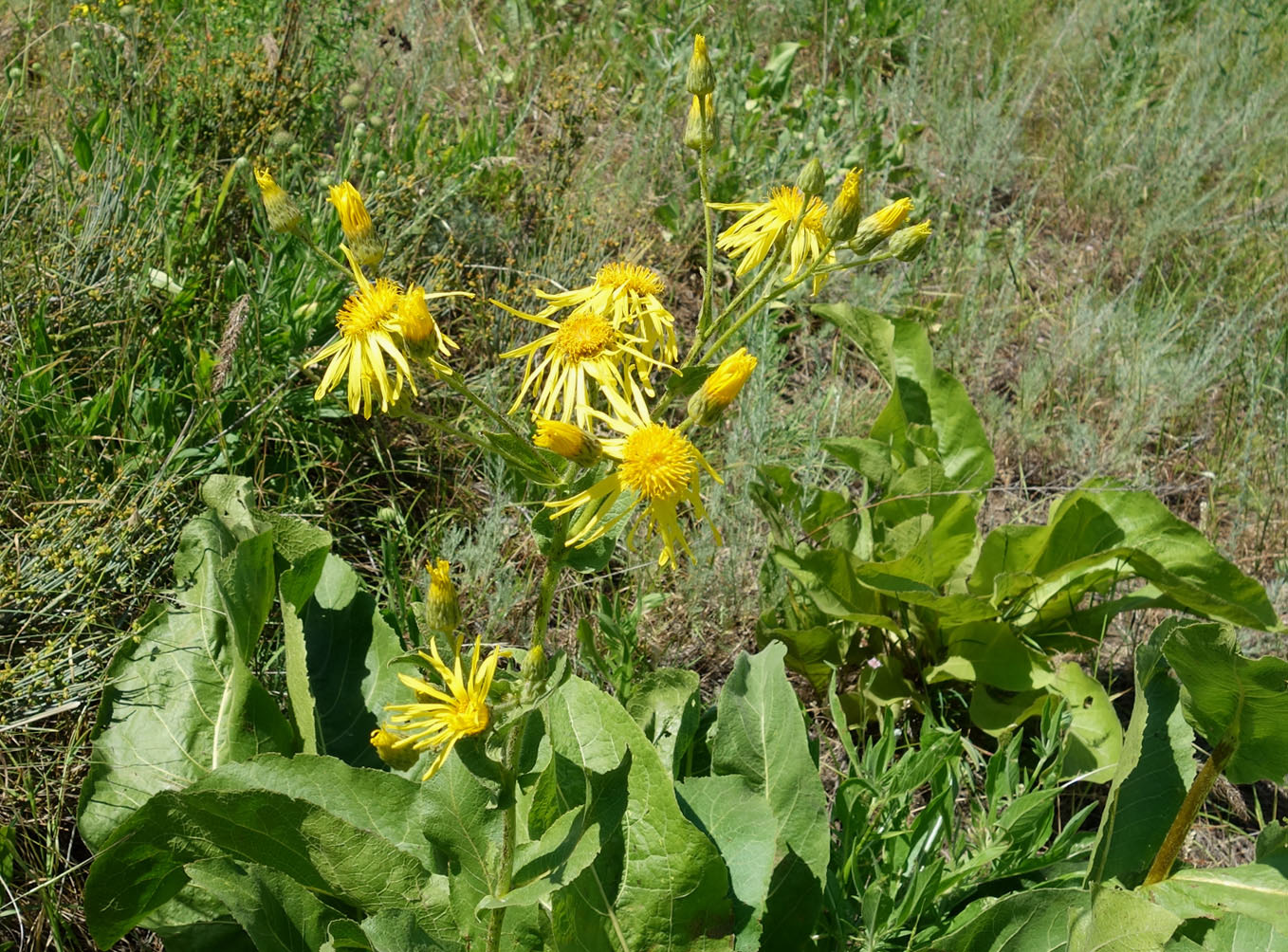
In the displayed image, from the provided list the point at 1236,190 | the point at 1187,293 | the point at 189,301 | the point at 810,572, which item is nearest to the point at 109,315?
Result: the point at 189,301

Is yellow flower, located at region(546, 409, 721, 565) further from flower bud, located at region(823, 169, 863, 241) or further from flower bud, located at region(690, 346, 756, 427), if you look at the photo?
flower bud, located at region(823, 169, 863, 241)

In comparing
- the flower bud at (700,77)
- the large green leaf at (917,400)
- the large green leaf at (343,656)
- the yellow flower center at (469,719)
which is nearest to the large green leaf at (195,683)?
the large green leaf at (343,656)

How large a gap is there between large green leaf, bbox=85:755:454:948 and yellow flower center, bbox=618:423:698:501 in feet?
2.43

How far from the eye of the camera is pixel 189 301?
126 inches

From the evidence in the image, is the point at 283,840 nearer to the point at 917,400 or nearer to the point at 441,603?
the point at 441,603

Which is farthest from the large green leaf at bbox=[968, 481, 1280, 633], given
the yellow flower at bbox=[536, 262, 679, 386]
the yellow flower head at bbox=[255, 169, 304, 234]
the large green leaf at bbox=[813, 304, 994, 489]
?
the yellow flower head at bbox=[255, 169, 304, 234]

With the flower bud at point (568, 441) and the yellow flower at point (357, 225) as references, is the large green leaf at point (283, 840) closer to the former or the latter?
the flower bud at point (568, 441)

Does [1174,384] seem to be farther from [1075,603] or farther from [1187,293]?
[1075,603]

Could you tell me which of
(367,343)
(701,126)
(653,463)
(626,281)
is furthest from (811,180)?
(367,343)

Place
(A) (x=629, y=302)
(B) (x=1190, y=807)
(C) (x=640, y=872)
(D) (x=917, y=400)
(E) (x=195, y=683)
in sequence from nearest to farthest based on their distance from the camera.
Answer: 1. (A) (x=629, y=302)
2. (C) (x=640, y=872)
3. (B) (x=1190, y=807)
4. (E) (x=195, y=683)
5. (D) (x=917, y=400)

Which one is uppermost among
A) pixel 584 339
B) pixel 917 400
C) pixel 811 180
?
pixel 811 180

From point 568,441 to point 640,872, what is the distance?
88 centimetres

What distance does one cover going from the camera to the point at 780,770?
7.20ft

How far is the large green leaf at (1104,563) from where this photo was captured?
2682 mm
